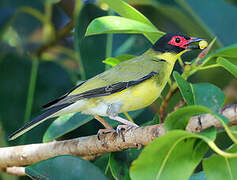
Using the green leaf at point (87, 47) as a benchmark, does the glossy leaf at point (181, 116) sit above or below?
below

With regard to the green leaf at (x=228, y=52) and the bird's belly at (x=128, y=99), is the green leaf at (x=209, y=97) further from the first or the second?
the bird's belly at (x=128, y=99)

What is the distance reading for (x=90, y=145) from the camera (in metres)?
2.57

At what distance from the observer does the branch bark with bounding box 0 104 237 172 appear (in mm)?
2102

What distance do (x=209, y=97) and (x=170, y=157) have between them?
833 mm

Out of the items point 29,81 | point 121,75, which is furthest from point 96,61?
point 29,81

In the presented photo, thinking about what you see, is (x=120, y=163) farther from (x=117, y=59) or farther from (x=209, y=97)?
(x=117, y=59)

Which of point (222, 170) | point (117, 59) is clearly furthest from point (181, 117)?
point (117, 59)

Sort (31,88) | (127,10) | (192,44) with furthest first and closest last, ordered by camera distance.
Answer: (31,88), (192,44), (127,10)

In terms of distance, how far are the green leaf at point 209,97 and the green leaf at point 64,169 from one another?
2.60ft

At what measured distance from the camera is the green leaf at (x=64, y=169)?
2.31 m

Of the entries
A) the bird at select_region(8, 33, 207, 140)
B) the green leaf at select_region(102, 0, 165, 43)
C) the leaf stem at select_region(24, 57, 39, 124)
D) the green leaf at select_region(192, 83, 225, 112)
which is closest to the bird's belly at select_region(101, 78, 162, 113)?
the bird at select_region(8, 33, 207, 140)

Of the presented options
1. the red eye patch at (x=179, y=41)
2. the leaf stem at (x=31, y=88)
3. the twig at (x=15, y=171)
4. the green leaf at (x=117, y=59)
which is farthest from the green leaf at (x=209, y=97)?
the leaf stem at (x=31, y=88)

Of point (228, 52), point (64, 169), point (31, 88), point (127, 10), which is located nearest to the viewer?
point (64, 169)

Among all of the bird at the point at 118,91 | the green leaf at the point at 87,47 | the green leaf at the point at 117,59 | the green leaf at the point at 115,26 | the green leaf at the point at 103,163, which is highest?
the green leaf at the point at 87,47
